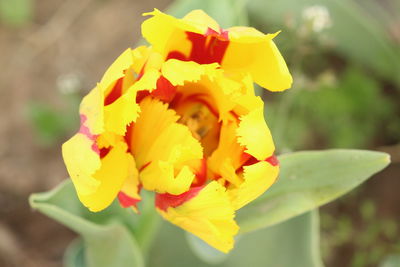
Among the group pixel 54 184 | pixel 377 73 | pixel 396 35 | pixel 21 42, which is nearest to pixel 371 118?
pixel 377 73

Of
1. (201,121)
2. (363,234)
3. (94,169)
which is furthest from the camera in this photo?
(363,234)

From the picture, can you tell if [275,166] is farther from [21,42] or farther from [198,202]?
[21,42]

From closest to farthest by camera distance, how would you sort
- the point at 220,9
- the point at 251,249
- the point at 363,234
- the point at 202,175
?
the point at 202,175, the point at 220,9, the point at 251,249, the point at 363,234

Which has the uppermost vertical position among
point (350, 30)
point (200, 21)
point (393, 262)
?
point (200, 21)

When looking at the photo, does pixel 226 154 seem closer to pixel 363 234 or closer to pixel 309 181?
pixel 309 181

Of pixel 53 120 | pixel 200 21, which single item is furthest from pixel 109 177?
pixel 53 120

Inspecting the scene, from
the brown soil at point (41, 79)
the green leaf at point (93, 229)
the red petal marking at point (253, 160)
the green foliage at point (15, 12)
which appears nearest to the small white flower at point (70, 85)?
the brown soil at point (41, 79)

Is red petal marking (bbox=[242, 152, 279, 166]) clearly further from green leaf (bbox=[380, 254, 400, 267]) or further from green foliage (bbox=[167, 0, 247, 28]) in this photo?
green leaf (bbox=[380, 254, 400, 267])

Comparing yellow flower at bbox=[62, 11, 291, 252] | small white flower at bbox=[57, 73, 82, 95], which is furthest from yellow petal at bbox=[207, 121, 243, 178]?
small white flower at bbox=[57, 73, 82, 95]
